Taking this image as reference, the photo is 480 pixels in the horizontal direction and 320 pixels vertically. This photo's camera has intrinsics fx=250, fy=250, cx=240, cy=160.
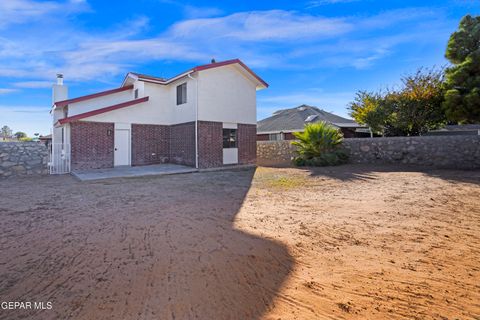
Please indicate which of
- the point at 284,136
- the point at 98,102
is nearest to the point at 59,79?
the point at 98,102

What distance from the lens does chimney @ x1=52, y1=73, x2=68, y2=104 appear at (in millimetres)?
16719

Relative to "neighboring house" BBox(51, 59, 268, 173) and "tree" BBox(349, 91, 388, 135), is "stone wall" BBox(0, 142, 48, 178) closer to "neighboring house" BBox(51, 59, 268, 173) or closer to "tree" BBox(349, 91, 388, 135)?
"neighboring house" BBox(51, 59, 268, 173)

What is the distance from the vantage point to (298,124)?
81.4ft

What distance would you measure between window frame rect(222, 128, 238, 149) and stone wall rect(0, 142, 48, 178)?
8866 mm

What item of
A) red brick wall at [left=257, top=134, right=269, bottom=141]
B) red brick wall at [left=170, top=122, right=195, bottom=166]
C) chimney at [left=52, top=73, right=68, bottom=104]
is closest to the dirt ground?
red brick wall at [left=170, top=122, right=195, bottom=166]

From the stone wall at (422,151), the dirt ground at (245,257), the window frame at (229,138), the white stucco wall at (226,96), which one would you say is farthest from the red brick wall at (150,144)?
the stone wall at (422,151)

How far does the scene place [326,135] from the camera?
45.5 ft

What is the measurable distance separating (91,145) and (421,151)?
1670cm

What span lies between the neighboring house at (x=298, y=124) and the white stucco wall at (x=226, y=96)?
8.79 meters

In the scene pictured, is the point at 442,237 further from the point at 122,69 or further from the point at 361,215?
the point at 122,69

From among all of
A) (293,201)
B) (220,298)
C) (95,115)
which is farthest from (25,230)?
(95,115)

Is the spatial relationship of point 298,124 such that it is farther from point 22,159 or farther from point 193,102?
point 22,159

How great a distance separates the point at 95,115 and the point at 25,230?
10588 mm

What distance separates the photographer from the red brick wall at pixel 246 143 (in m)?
16.3
